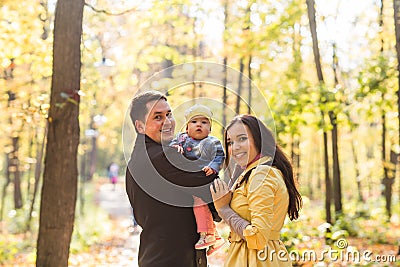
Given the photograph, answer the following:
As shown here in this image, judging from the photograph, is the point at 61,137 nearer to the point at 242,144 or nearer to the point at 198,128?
the point at 198,128

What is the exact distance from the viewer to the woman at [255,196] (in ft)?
8.39

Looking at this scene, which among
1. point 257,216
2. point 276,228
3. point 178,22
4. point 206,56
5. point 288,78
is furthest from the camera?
point 206,56

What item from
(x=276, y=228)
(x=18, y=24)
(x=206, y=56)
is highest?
(x=206, y=56)

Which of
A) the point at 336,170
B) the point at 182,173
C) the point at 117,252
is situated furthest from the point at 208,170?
the point at 336,170

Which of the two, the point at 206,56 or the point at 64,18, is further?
the point at 206,56

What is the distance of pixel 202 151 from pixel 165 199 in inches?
16.8

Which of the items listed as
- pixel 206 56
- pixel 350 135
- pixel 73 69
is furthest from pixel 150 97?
pixel 350 135

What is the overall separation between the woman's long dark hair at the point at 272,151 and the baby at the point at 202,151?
0.26 meters

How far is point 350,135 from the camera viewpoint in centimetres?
2002

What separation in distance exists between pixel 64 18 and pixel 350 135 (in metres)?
16.5

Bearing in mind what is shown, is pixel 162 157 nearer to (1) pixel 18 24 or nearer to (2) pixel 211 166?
(2) pixel 211 166

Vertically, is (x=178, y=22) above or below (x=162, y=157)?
above

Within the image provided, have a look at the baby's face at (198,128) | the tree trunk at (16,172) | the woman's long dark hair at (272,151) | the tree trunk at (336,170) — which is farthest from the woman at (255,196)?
the tree trunk at (16,172)

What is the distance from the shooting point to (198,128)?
316 cm
